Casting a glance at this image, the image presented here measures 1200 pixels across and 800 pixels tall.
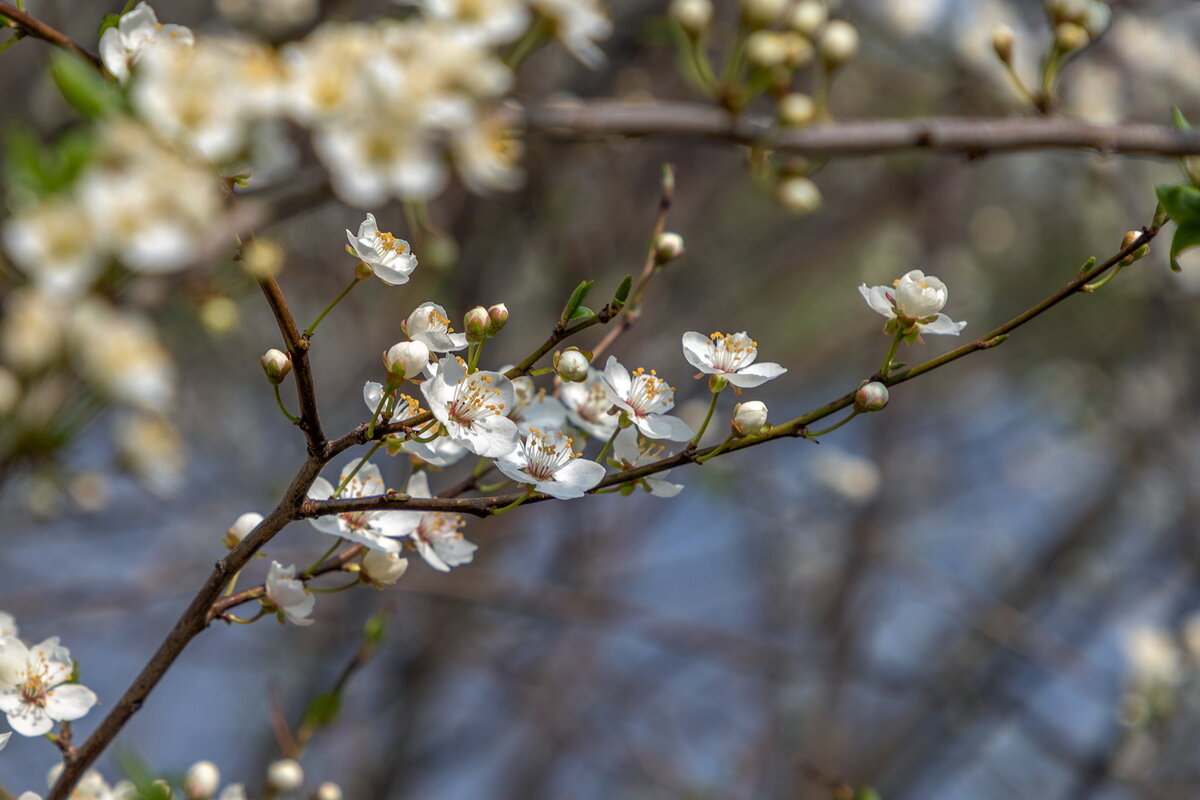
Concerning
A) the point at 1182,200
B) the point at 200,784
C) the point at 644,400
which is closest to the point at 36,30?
the point at 644,400

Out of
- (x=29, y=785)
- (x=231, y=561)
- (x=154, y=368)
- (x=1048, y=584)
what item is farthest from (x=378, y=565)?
(x=1048, y=584)

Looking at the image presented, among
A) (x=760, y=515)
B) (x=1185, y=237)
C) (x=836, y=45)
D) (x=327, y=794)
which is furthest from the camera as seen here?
(x=760, y=515)

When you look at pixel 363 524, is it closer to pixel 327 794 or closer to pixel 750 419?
pixel 750 419

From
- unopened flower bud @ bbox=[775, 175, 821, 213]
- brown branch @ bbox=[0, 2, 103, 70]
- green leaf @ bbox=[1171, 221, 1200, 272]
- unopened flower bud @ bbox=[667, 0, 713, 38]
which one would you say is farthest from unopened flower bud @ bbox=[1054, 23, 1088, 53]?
brown branch @ bbox=[0, 2, 103, 70]

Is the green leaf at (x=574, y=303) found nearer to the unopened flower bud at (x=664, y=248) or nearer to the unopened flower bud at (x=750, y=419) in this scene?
the unopened flower bud at (x=750, y=419)

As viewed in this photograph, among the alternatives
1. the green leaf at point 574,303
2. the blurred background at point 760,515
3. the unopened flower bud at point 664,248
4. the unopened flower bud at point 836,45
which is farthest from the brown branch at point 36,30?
the blurred background at point 760,515

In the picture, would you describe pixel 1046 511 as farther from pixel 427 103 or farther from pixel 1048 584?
pixel 427 103
